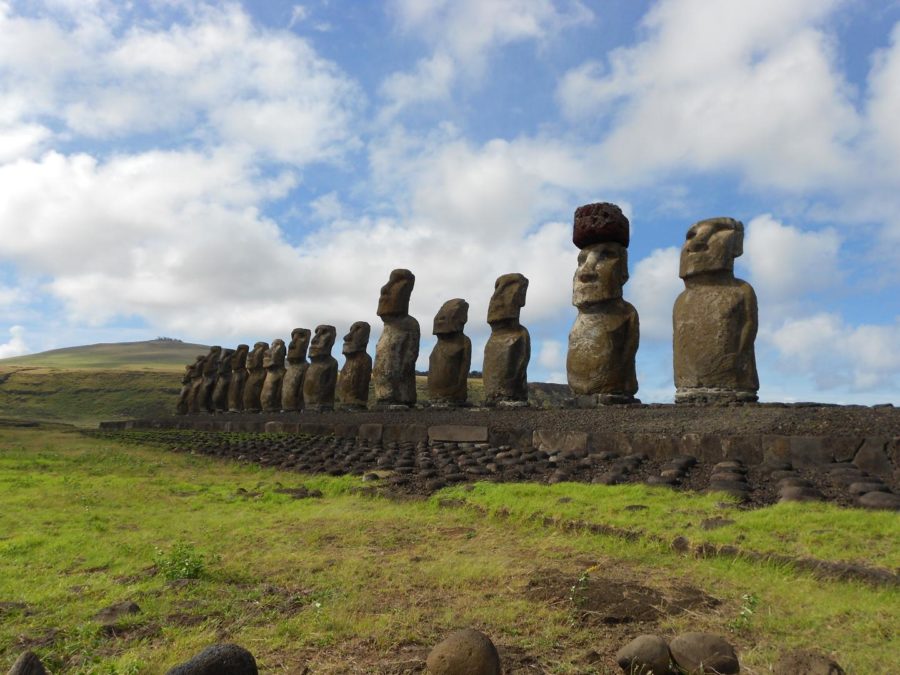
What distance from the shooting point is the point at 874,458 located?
5613mm

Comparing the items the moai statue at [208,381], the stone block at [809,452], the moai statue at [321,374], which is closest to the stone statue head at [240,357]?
the moai statue at [208,381]

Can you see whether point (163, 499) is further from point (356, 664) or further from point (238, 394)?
point (238, 394)

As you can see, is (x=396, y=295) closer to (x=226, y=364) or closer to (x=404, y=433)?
(x=404, y=433)

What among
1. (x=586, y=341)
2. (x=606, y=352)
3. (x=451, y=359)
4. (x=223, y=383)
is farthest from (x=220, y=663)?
(x=223, y=383)

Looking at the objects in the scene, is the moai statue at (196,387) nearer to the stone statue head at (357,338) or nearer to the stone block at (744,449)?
the stone statue head at (357,338)

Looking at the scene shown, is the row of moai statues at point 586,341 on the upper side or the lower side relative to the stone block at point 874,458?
upper

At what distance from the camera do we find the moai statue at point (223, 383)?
26.8 meters

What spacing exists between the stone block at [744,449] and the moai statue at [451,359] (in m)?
7.79

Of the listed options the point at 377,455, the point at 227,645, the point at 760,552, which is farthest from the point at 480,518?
the point at 377,455

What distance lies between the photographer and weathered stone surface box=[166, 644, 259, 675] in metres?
2.17

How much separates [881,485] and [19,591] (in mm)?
5545

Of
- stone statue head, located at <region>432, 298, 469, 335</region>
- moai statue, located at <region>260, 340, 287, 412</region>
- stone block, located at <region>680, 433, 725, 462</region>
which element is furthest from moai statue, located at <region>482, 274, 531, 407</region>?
moai statue, located at <region>260, 340, 287, 412</region>

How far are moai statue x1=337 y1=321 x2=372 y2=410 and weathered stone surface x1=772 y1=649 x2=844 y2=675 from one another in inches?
601

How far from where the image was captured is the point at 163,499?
6.68 metres
